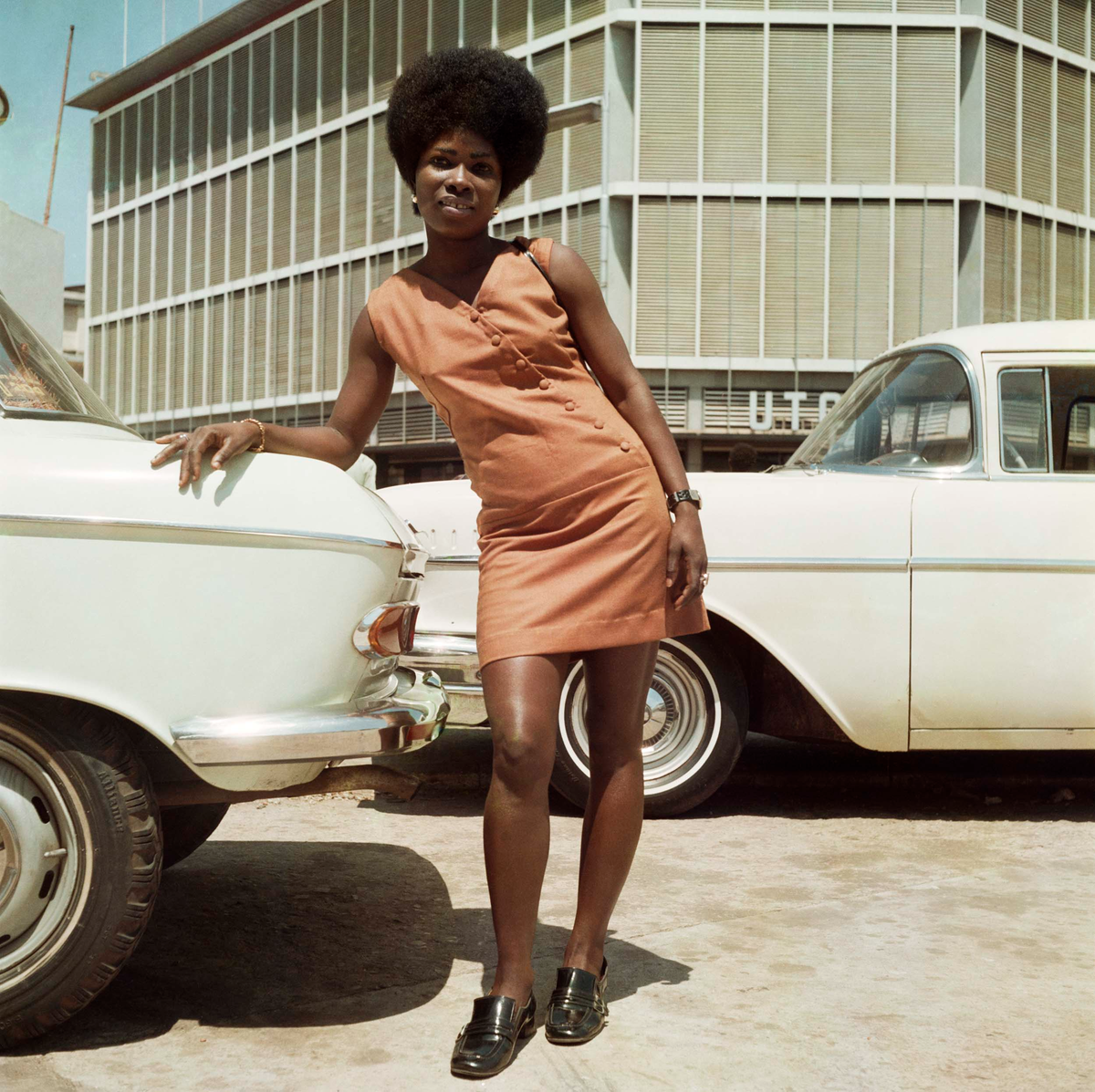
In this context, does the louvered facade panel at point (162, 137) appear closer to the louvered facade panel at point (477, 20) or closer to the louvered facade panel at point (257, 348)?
the louvered facade panel at point (257, 348)

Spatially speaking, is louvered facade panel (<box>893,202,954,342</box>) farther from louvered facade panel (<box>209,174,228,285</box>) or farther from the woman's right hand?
the woman's right hand

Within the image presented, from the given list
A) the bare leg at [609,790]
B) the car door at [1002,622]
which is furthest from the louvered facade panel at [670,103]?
the bare leg at [609,790]

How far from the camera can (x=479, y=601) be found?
2885mm

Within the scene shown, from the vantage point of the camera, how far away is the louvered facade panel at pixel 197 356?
36.9m

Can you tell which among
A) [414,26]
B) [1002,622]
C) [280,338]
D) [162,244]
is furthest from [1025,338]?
[162,244]

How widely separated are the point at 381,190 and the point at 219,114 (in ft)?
25.0

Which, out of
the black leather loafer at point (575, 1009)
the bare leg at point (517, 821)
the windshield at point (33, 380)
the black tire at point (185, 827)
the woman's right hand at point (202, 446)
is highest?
the windshield at point (33, 380)

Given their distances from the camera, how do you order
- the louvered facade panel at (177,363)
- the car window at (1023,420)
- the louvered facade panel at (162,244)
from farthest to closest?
the louvered facade panel at (162,244)
the louvered facade panel at (177,363)
the car window at (1023,420)

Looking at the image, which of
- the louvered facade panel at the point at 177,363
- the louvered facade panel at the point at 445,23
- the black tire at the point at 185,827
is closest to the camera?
the black tire at the point at 185,827

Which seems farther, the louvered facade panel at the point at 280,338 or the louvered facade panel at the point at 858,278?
the louvered facade panel at the point at 280,338

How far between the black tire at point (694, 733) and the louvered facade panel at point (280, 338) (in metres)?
29.9

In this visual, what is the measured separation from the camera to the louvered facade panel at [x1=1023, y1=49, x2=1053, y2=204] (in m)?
27.9

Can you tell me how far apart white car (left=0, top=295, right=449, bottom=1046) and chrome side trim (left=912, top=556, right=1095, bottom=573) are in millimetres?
2896

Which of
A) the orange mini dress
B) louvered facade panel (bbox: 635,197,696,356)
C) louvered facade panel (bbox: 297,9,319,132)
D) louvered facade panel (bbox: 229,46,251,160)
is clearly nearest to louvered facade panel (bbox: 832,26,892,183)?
louvered facade panel (bbox: 635,197,696,356)
